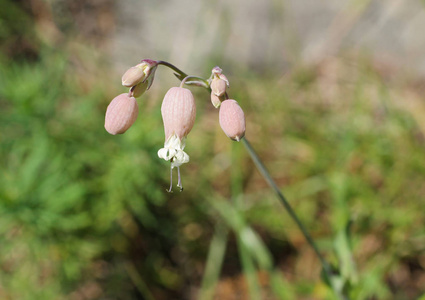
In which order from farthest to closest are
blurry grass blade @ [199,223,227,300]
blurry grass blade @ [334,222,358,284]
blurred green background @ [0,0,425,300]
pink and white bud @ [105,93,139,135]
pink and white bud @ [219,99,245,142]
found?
blurry grass blade @ [199,223,227,300]
blurred green background @ [0,0,425,300]
blurry grass blade @ [334,222,358,284]
pink and white bud @ [105,93,139,135]
pink and white bud @ [219,99,245,142]

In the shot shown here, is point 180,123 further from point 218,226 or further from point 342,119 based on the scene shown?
point 342,119

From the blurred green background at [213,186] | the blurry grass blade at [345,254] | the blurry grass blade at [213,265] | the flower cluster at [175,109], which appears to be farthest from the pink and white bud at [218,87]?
the blurry grass blade at [213,265]

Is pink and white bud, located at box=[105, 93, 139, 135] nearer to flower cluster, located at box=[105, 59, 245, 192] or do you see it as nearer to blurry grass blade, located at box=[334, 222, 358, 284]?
flower cluster, located at box=[105, 59, 245, 192]

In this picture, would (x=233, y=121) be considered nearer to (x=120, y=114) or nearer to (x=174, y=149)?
(x=174, y=149)

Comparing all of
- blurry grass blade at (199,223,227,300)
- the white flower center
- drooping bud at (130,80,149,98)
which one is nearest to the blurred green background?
blurry grass blade at (199,223,227,300)

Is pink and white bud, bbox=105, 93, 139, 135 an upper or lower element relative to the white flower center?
upper

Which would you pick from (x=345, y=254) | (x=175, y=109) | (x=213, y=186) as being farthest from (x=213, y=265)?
(x=175, y=109)

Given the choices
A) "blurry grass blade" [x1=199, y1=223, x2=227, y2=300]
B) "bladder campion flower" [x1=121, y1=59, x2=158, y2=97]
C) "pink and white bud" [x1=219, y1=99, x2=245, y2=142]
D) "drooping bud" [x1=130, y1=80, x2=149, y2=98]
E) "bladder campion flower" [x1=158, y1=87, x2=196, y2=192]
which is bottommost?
"blurry grass blade" [x1=199, y1=223, x2=227, y2=300]

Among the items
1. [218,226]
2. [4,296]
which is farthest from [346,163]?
[4,296]
